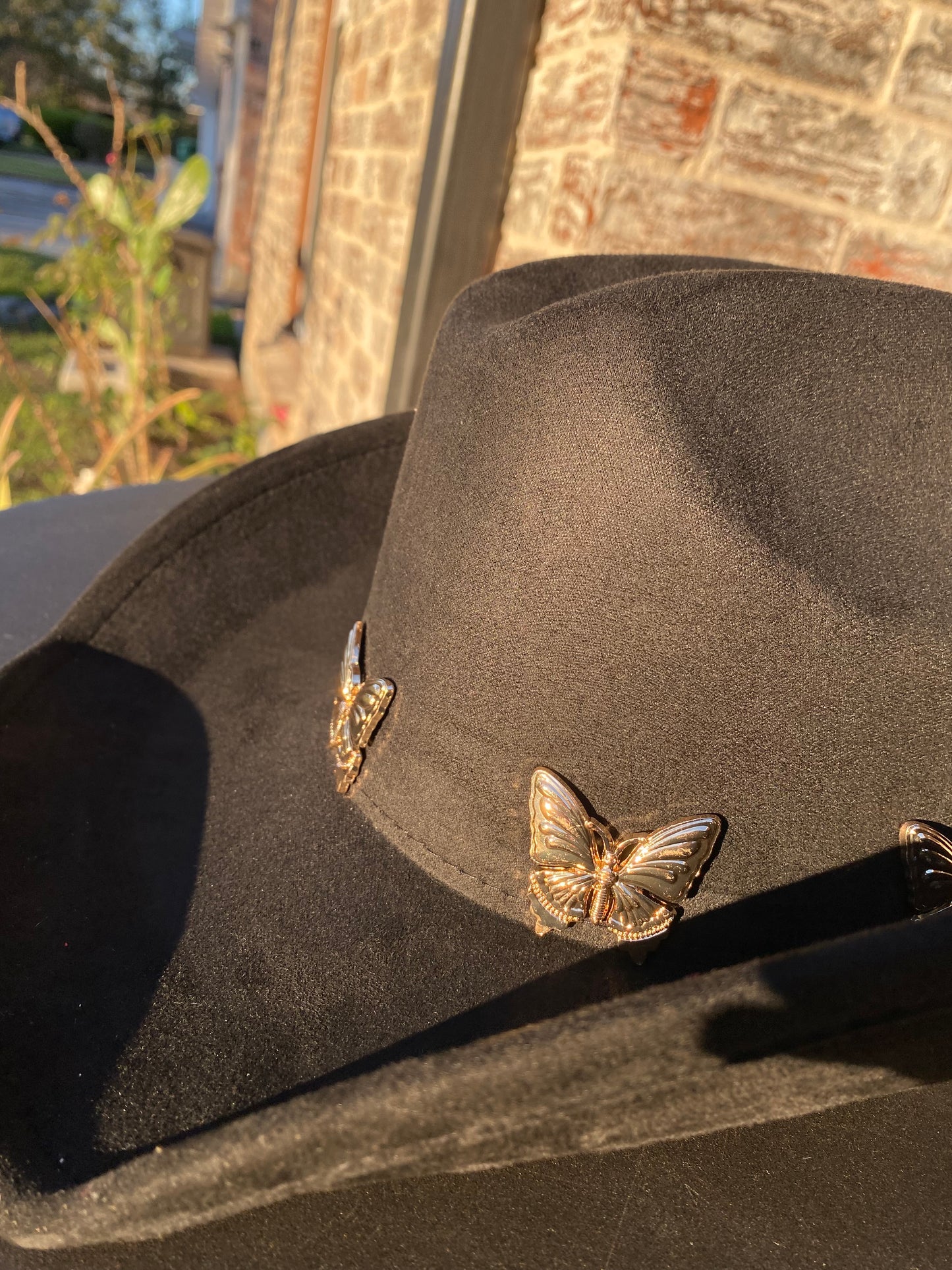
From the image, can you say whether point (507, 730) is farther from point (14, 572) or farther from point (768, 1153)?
point (14, 572)

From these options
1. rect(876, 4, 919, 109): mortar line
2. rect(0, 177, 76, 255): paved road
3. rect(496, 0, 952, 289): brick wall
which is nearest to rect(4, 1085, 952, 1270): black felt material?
rect(496, 0, 952, 289): brick wall

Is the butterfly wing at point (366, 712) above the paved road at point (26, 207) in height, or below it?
above

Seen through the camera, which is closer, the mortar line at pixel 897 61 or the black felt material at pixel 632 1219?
the black felt material at pixel 632 1219

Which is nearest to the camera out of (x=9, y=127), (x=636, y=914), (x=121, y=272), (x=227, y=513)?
(x=636, y=914)

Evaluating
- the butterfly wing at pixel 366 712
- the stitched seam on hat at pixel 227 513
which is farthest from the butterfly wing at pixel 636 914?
the stitched seam on hat at pixel 227 513

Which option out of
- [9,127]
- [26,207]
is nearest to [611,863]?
[26,207]

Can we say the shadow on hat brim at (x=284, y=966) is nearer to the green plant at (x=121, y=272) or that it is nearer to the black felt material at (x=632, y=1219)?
the black felt material at (x=632, y=1219)

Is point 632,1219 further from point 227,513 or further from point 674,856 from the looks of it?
point 227,513
